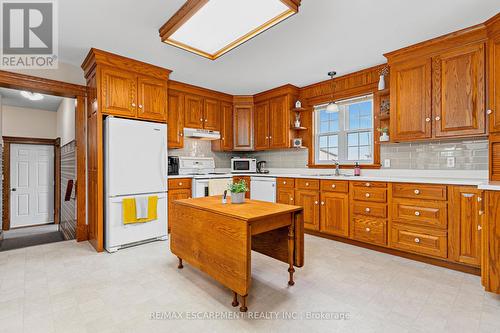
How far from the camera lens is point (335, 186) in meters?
3.44

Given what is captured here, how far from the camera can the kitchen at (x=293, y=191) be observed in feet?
6.08

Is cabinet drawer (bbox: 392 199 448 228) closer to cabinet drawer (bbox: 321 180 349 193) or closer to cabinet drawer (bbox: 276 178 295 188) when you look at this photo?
cabinet drawer (bbox: 321 180 349 193)

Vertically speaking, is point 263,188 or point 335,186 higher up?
point 335,186

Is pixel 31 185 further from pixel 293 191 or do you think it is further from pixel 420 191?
pixel 420 191

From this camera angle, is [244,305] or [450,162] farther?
[450,162]

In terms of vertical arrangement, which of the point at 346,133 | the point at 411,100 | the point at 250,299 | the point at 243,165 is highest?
the point at 411,100

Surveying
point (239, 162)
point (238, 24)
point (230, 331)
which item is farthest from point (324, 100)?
point (230, 331)

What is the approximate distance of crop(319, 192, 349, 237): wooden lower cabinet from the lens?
10.9 feet

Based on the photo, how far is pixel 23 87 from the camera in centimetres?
310

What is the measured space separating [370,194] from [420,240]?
70 centimetres

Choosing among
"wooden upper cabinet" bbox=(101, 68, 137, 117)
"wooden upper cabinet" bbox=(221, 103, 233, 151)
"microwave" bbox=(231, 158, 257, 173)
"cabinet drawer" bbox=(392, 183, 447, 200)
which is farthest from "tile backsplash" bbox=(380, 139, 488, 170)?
"wooden upper cabinet" bbox=(101, 68, 137, 117)

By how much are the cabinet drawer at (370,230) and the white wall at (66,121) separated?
4494 mm

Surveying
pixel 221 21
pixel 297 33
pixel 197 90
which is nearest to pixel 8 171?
pixel 197 90

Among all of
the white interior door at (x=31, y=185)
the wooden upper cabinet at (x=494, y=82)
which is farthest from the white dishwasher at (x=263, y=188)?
the white interior door at (x=31, y=185)
